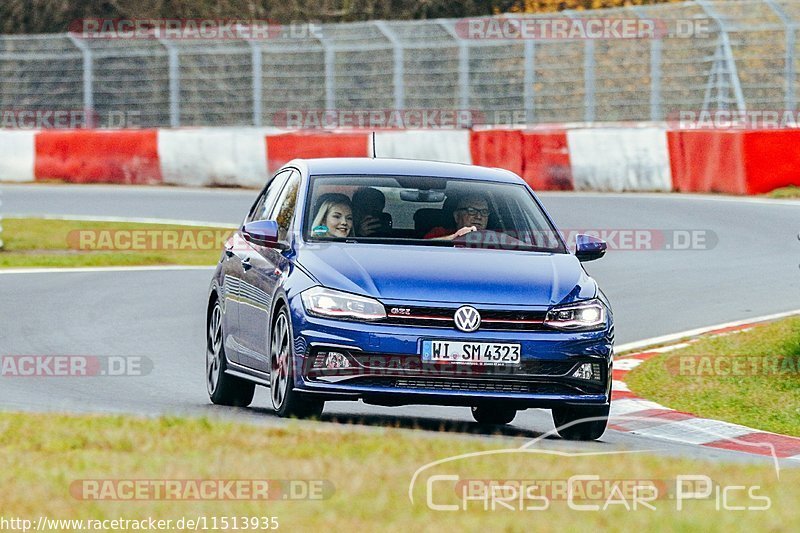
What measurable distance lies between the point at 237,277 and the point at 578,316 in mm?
2337

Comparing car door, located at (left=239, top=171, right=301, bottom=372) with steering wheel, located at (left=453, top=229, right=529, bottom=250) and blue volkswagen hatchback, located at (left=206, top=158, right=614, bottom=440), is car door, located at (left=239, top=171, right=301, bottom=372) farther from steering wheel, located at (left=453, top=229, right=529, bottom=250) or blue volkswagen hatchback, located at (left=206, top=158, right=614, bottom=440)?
steering wheel, located at (left=453, top=229, right=529, bottom=250)

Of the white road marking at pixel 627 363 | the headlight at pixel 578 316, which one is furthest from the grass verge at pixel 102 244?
the headlight at pixel 578 316

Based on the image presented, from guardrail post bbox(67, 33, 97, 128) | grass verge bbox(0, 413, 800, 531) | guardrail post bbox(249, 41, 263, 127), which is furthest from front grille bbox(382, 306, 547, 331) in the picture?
guardrail post bbox(67, 33, 97, 128)

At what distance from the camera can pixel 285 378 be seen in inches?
360

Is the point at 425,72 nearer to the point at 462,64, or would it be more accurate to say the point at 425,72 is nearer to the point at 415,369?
the point at 462,64

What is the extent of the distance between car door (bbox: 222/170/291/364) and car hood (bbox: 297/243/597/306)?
1004 mm

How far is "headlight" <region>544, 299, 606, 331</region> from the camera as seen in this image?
8945 millimetres

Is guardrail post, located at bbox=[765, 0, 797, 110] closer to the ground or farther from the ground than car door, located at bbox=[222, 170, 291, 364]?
closer to the ground

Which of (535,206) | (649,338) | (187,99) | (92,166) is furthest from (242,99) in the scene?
(535,206)

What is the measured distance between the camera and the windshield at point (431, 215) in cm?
977

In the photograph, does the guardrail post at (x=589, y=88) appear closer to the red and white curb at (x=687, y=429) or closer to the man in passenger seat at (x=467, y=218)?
the red and white curb at (x=687, y=429)

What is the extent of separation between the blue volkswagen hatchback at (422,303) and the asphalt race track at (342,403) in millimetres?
330

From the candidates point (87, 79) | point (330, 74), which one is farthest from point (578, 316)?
point (87, 79)

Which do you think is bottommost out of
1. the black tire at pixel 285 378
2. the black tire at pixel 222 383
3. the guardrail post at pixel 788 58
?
the guardrail post at pixel 788 58
